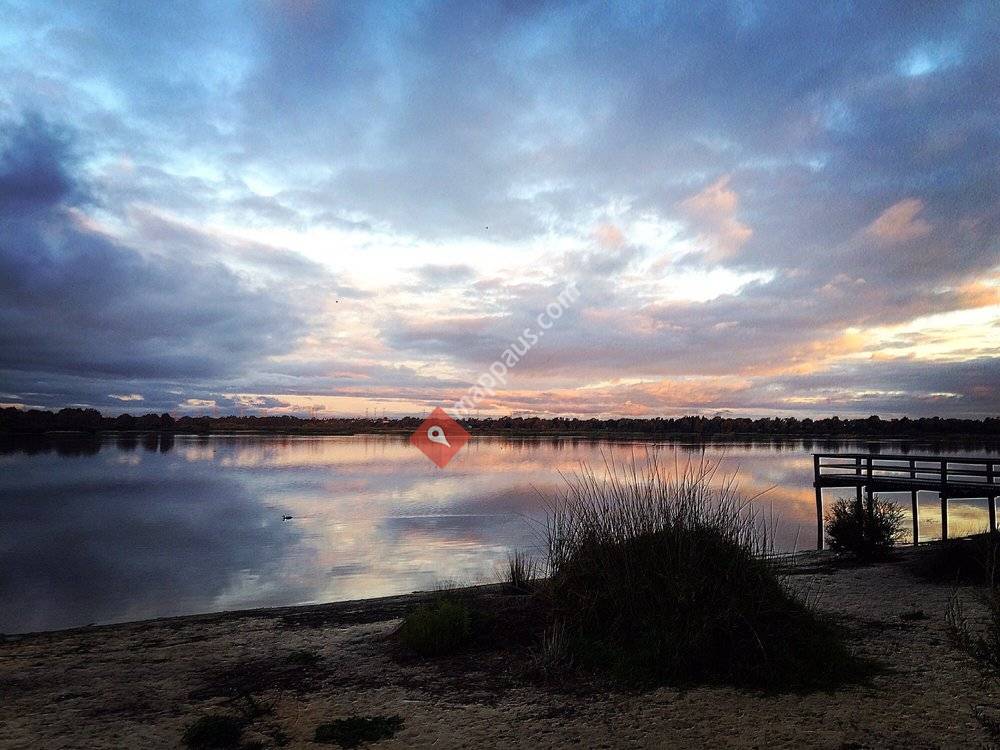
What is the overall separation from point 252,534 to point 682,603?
19304 millimetres

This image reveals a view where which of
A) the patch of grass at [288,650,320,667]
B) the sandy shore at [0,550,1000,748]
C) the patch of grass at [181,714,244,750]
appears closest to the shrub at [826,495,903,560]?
the sandy shore at [0,550,1000,748]

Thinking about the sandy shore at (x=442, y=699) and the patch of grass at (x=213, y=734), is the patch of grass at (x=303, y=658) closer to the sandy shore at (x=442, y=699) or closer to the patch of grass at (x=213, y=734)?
the sandy shore at (x=442, y=699)

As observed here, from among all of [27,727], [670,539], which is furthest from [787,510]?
[27,727]

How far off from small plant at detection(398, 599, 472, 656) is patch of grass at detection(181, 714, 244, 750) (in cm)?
249

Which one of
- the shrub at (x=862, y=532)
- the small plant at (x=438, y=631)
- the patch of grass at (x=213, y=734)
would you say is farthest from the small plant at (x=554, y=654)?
the shrub at (x=862, y=532)

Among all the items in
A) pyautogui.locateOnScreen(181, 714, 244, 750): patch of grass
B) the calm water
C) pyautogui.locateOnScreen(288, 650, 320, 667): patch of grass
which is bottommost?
the calm water

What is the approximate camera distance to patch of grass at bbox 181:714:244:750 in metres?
5.42

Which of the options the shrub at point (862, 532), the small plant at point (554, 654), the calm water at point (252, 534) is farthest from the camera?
the calm water at point (252, 534)

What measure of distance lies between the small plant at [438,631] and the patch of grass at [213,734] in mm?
2486

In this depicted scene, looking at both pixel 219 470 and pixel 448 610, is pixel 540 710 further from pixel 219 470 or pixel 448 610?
pixel 219 470

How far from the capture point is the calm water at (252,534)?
14.8 metres

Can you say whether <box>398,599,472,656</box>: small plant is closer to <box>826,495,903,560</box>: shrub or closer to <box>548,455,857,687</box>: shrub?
<box>548,455,857,687</box>: shrub

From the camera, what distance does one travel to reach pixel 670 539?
7.64 m

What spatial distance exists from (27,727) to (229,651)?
2721 mm
